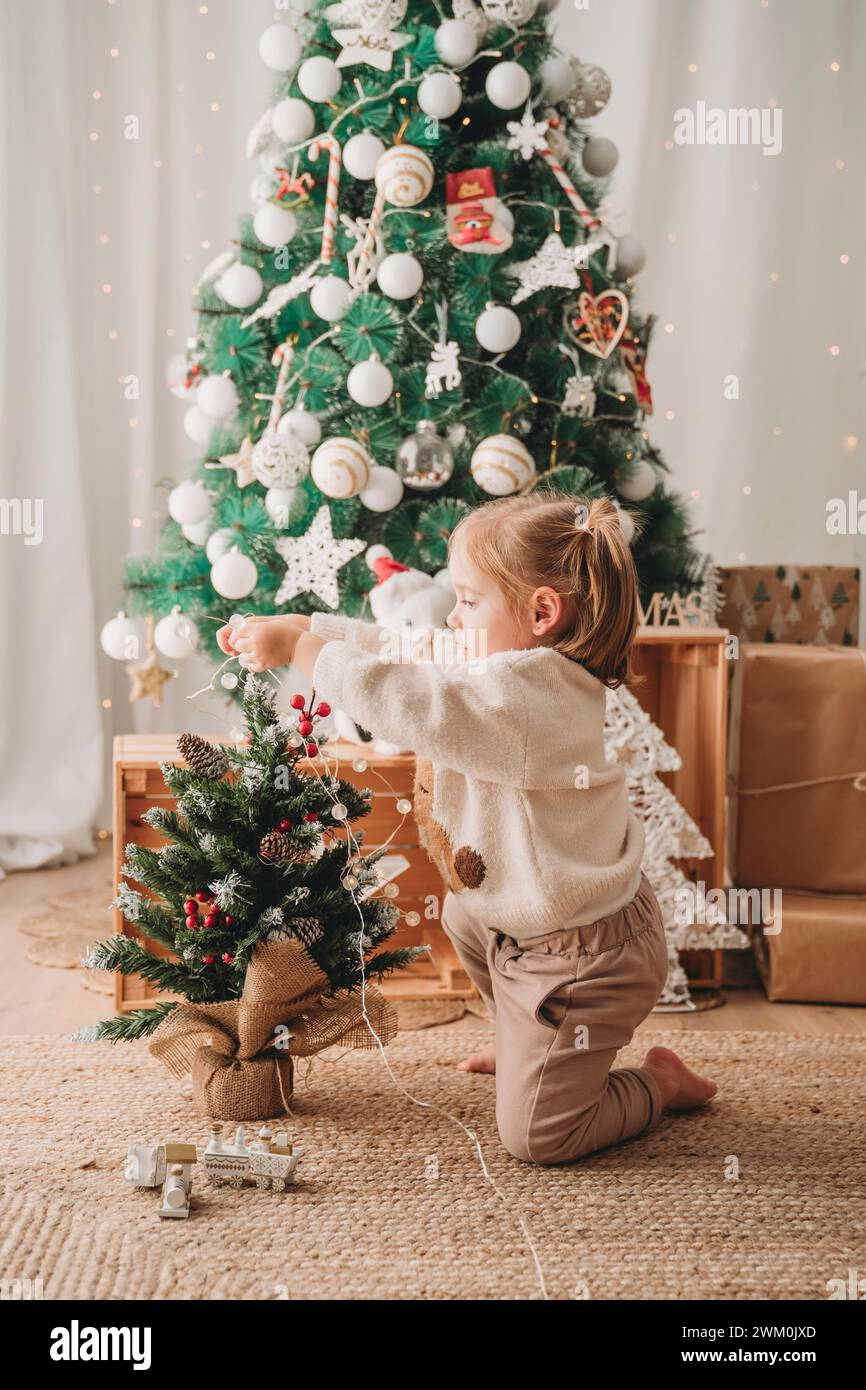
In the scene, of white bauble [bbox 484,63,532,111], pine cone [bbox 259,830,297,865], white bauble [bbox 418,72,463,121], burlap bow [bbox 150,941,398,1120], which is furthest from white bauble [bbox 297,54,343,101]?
burlap bow [bbox 150,941,398,1120]

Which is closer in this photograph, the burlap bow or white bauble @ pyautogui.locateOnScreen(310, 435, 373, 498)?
the burlap bow

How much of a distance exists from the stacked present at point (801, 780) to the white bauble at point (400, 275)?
82cm

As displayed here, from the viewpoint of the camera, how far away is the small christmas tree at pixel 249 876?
4.67 feet

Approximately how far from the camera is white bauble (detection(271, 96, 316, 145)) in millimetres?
2053

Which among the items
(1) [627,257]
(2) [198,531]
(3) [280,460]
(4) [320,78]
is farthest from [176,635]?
(1) [627,257]

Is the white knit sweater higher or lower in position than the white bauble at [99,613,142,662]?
lower

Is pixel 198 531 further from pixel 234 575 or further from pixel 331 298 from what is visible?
pixel 331 298

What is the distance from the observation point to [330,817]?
4.84ft

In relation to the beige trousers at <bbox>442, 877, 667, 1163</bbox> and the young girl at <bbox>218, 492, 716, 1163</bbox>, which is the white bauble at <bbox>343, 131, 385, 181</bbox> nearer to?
the young girl at <bbox>218, 492, 716, 1163</bbox>

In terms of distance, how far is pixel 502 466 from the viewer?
198cm

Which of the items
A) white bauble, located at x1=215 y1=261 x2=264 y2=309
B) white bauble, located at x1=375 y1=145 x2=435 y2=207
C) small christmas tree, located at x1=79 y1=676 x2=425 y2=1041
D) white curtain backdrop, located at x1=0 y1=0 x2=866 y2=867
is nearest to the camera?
small christmas tree, located at x1=79 y1=676 x2=425 y2=1041

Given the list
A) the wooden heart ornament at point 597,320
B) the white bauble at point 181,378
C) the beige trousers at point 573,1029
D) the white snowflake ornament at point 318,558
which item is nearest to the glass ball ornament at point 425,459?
the white snowflake ornament at point 318,558

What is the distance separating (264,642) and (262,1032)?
18.0 inches

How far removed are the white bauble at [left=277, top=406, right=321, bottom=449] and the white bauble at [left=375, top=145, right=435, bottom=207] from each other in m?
0.37
